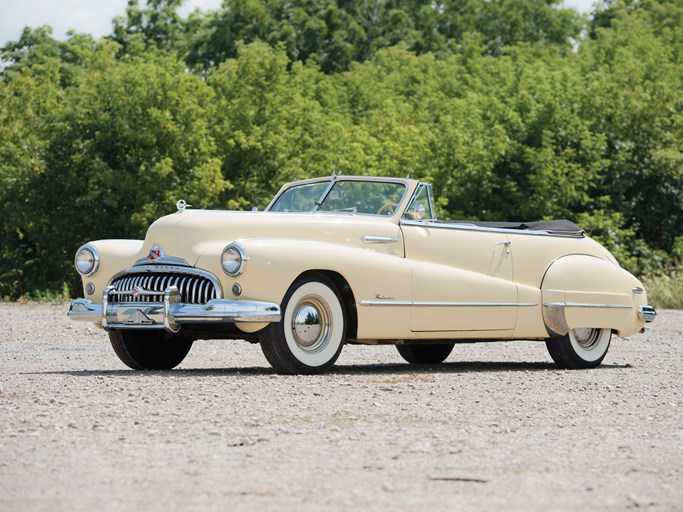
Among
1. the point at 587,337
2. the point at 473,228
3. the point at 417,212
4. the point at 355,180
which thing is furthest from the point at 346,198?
the point at 587,337

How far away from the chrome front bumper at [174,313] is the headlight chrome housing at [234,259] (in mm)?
242

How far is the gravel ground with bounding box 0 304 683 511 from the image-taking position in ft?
16.6

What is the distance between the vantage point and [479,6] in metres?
67.5

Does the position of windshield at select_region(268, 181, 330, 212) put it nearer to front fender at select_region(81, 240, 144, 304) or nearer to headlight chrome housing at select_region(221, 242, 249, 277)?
front fender at select_region(81, 240, 144, 304)

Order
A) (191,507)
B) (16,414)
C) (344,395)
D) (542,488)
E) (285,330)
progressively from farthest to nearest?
(285,330)
(344,395)
(16,414)
(542,488)
(191,507)

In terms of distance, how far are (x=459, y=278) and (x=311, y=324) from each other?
175 cm

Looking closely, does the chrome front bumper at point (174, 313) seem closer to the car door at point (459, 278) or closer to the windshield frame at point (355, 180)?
the car door at point (459, 278)

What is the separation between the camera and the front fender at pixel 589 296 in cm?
1181

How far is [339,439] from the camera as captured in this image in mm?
6586

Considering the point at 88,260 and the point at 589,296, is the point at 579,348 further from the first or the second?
the point at 88,260

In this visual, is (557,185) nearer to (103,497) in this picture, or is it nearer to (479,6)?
(479,6)

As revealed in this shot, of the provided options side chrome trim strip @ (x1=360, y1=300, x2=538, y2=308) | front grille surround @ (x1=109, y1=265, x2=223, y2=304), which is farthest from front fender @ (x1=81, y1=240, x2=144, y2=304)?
side chrome trim strip @ (x1=360, y1=300, x2=538, y2=308)

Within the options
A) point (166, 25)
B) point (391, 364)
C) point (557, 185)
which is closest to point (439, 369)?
point (391, 364)

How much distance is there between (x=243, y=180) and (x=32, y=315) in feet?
59.2
